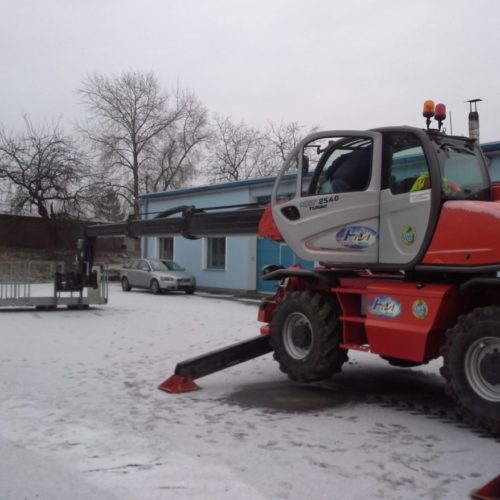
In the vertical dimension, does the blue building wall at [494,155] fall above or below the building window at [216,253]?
above

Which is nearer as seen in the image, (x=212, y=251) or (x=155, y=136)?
(x=212, y=251)

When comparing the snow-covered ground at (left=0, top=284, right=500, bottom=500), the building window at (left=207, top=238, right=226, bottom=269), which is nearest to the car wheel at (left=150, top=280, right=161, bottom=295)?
the building window at (left=207, top=238, right=226, bottom=269)

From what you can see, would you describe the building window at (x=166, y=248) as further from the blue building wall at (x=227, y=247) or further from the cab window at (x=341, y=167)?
the cab window at (x=341, y=167)

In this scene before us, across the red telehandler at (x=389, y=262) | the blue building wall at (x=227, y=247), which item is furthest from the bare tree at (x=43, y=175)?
the red telehandler at (x=389, y=262)

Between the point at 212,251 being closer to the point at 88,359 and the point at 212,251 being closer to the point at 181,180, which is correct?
the point at 88,359

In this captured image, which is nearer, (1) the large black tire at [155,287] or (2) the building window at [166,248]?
(1) the large black tire at [155,287]

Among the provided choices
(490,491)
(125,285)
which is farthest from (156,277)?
(490,491)

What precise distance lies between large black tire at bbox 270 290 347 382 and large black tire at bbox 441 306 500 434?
5.22 feet

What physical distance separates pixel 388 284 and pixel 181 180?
4062 centimetres

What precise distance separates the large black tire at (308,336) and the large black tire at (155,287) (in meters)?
15.8

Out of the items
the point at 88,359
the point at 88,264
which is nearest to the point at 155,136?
the point at 88,264

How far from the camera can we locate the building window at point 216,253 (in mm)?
25141

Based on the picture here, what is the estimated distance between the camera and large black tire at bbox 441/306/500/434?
5223 millimetres

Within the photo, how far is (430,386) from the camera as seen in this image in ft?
25.3
